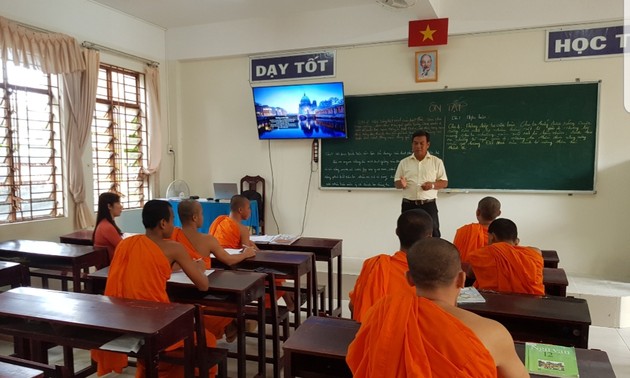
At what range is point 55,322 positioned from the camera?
5.99ft

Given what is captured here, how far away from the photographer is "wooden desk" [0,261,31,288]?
9.21 feet

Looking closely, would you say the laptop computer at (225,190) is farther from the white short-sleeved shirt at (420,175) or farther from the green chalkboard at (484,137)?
the white short-sleeved shirt at (420,175)

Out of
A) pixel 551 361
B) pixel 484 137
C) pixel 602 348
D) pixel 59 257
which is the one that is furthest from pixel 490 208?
pixel 59 257

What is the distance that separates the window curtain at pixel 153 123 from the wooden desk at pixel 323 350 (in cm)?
476

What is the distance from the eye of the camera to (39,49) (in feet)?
14.2

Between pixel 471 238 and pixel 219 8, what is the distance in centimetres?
414

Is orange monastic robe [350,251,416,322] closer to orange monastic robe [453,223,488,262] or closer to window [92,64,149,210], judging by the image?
orange monastic robe [453,223,488,262]

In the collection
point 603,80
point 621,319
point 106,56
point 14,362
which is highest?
point 106,56

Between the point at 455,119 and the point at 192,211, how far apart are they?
3290 mm

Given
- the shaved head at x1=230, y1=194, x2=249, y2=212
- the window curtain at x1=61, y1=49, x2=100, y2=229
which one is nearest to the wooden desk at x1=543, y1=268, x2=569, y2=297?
the shaved head at x1=230, y1=194, x2=249, y2=212

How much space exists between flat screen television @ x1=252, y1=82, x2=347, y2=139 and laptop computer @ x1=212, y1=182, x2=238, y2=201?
2.51 feet

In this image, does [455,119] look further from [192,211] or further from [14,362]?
[14,362]

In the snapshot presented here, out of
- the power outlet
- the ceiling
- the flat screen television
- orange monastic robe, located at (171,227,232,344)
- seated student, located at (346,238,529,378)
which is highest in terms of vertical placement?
the ceiling

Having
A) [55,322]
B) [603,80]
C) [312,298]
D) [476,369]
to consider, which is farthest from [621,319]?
[55,322]
